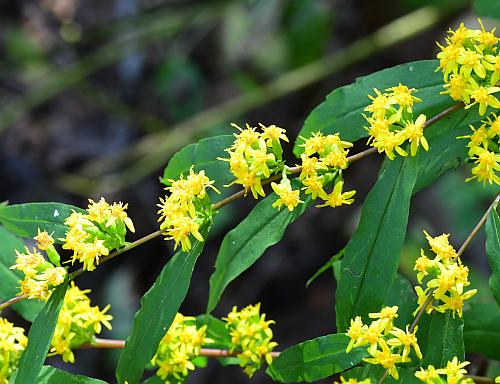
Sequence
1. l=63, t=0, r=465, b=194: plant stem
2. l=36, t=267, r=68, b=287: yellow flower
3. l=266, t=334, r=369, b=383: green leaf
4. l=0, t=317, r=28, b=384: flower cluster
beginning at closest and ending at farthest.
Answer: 1. l=266, t=334, r=369, b=383: green leaf
2. l=36, t=267, r=68, b=287: yellow flower
3. l=0, t=317, r=28, b=384: flower cluster
4. l=63, t=0, r=465, b=194: plant stem

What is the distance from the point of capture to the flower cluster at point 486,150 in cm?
175

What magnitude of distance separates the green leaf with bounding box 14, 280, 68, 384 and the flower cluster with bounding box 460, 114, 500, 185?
1006 mm

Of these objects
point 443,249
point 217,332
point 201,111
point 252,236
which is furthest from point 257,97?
point 443,249

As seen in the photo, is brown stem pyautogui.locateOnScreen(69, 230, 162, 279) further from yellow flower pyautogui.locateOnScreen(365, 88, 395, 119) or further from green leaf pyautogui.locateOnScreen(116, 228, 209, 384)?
yellow flower pyautogui.locateOnScreen(365, 88, 395, 119)

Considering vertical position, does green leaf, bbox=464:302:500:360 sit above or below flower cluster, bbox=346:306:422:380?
above

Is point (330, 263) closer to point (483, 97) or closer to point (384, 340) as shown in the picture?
point (384, 340)

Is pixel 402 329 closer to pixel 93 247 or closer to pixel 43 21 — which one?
pixel 93 247

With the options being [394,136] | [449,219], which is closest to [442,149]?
[394,136]

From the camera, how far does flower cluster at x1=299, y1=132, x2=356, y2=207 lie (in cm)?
179

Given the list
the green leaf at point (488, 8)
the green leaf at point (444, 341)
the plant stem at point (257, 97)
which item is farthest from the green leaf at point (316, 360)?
the plant stem at point (257, 97)

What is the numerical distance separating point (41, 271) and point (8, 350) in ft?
0.82

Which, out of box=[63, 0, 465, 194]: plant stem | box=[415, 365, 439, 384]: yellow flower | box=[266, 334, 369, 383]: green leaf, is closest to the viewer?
box=[415, 365, 439, 384]: yellow flower

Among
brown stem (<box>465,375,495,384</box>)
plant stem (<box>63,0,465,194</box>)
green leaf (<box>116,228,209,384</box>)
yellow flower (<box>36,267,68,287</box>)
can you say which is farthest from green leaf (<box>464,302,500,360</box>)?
plant stem (<box>63,0,465,194</box>)

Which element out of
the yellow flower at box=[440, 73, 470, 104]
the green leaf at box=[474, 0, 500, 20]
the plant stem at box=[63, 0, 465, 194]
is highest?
the plant stem at box=[63, 0, 465, 194]
